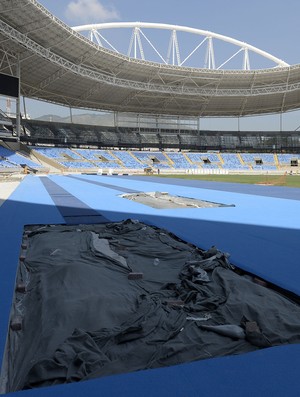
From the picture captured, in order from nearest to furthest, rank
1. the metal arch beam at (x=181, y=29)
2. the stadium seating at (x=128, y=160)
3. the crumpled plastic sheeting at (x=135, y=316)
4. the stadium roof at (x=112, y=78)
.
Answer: the crumpled plastic sheeting at (x=135, y=316), the stadium roof at (x=112, y=78), the metal arch beam at (x=181, y=29), the stadium seating at (x=128, y=160)

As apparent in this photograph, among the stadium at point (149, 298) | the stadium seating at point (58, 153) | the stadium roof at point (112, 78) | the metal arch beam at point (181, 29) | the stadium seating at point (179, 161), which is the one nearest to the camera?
the stadium at point (149, 298)

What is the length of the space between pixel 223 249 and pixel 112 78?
171 feet

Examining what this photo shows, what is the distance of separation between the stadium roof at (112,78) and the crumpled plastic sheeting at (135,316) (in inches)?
1468

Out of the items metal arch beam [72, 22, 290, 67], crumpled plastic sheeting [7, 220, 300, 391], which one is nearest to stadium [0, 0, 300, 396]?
crumpled plastic sheeting [7, 220, 300, 391]

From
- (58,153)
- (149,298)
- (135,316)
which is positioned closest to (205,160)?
(58,153)

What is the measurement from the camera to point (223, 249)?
20.5 ft

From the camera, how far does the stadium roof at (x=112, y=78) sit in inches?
1524

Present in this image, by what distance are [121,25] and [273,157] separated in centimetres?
4132

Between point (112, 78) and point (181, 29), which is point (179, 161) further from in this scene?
point (181, 29)

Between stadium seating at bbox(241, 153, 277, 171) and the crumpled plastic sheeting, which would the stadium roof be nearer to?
stadium seating at bbox(241, 153, 277, 171)

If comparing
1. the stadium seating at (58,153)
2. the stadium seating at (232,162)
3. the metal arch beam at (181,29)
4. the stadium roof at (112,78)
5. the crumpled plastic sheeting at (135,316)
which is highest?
the metal arch beam at (181,29)

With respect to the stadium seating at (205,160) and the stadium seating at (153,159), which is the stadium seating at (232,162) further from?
the stadium seating at (153,159)

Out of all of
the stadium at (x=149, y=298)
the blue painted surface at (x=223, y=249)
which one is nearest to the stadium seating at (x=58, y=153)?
the stadium at (x=149, y=298)

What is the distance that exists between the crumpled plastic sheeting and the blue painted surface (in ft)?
0.66
